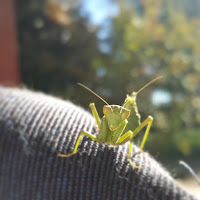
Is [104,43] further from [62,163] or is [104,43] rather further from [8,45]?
[62,163]

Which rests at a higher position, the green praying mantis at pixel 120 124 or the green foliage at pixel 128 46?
the green foliage at pixel 128 46

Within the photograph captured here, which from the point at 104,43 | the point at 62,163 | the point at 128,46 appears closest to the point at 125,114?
the point at 62,163

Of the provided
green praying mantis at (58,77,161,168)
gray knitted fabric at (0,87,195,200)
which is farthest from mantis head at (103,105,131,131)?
gray knitted fabric at (0,87,195,200)

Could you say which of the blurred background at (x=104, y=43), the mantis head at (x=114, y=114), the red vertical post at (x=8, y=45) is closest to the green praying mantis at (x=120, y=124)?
the mantis head at (x=114, y=114)

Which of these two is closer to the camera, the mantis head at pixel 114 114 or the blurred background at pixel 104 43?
the mantis head at pixel 114 114

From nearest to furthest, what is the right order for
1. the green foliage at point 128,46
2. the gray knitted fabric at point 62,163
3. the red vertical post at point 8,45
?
the gray knitted fabric at point 62,163, the green foliage at point 128,46, the red vertical post at point 8,45

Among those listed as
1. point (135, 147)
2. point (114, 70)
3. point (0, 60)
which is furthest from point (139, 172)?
point (0, 60)

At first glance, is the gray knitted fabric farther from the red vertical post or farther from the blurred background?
the red vertical post

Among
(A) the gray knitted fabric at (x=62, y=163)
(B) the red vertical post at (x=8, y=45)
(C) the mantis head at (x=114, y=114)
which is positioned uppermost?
(B) the red vertical post at (x=8, y=45)

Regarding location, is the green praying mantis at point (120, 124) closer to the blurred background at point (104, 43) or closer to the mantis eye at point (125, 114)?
the mantis eye at point (125, 114)
